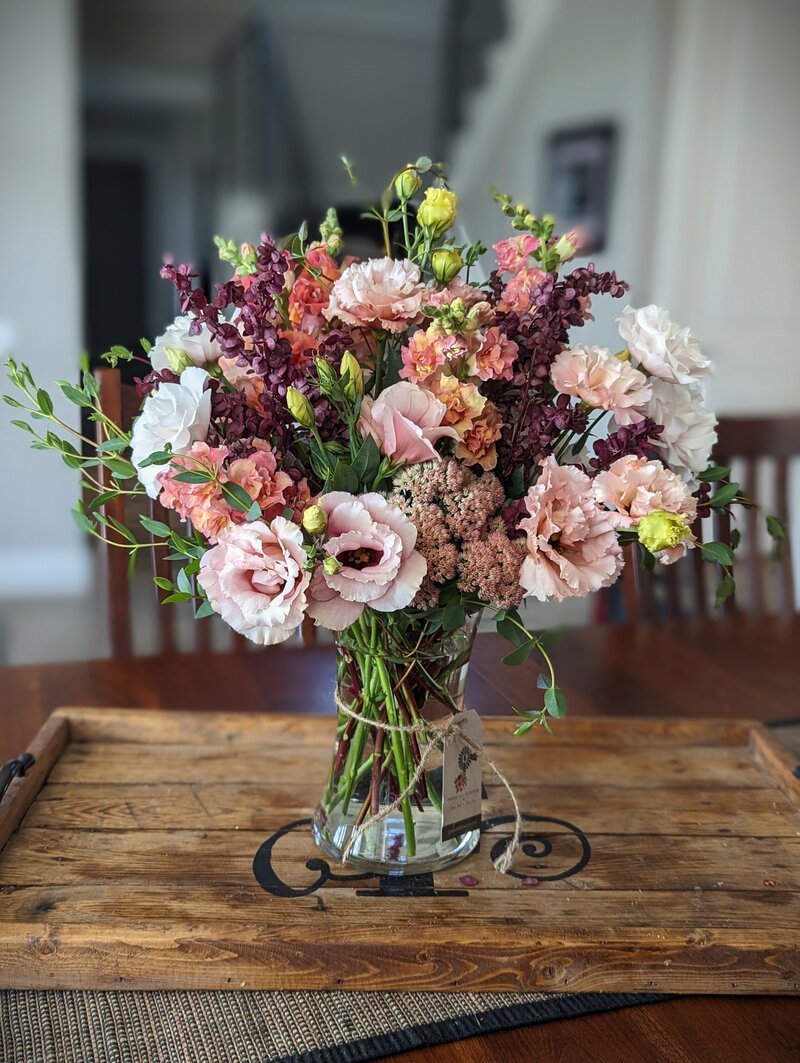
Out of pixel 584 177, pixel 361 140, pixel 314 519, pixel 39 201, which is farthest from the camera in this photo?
pixel 361 140

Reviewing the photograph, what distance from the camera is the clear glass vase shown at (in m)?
0.79

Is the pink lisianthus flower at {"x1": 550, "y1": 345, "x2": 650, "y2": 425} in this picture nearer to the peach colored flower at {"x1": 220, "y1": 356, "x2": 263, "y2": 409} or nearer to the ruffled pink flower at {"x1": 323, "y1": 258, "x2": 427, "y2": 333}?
the ruffled pink flower at {"x1": 323, "y1": 258, "x2": 427, "y2": 333}

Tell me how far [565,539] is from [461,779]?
0.81ft

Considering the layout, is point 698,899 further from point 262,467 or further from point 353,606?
point 262,467

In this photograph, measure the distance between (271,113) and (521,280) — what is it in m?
4.96

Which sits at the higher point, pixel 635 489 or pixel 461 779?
pixel 635 489

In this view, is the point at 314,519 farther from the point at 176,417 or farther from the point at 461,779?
the point at 461,779

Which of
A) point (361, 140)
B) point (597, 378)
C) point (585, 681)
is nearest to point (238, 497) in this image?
point (597, 378)

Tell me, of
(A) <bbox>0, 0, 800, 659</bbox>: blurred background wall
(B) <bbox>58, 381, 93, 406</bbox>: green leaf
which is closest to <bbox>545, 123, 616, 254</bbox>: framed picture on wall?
(A) <bbox>0, 0, 800, 659</bbox>: blurred background wall

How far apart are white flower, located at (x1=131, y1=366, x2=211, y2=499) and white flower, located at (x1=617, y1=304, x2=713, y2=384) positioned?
0.31 meters

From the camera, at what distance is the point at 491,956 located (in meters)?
0.72

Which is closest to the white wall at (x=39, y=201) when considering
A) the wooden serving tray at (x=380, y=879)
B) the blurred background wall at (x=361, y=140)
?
the blurred background wall at (x=361, y=140)

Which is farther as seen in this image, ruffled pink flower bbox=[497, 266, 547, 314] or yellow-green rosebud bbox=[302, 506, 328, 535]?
ruffled pink flower bbox=[497, 266, 547, 314]

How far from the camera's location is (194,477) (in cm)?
66
